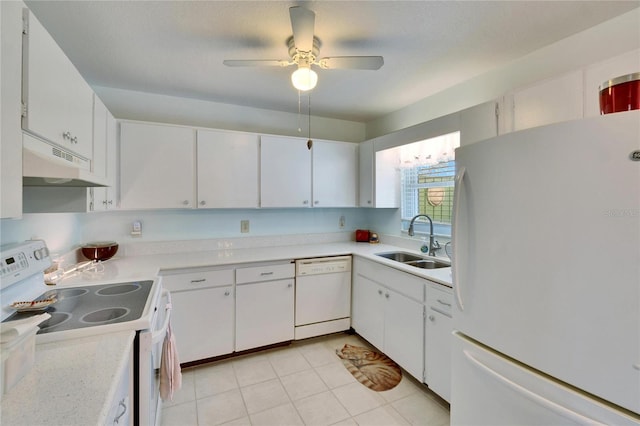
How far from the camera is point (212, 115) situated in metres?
2.86

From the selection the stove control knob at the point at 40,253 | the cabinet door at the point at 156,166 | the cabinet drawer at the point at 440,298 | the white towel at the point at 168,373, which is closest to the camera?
the stove control knob at the point at 40,253

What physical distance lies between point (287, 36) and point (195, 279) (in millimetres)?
1888

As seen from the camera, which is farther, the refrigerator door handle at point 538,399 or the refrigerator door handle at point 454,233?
the refrigerator door handle at point 454,233

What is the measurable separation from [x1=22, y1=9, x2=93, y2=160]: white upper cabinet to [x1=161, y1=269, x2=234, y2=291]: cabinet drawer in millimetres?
1059

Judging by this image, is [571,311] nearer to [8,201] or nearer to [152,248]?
[8,201]

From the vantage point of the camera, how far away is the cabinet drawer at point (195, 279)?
2174 millimetres

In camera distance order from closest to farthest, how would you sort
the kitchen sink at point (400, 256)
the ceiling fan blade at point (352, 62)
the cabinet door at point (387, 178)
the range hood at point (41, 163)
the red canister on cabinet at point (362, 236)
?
the range hood at point (41, 163)
the ceiling fan blade at point (352, 62)
the kitchen sink at point (400, 256)
the cabinet door at point (387, 178)
the red canister on cabinet at point (362, 236)

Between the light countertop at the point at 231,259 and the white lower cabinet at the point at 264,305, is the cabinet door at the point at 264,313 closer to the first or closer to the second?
the white lower cabinet at the point at 264,305

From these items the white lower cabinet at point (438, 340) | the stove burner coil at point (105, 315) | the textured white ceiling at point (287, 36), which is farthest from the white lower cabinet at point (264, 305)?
the textured white ceiling at point (287, 36)

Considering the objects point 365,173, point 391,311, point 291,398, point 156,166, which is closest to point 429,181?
point 365,173

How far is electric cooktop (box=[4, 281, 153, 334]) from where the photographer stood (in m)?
1.15

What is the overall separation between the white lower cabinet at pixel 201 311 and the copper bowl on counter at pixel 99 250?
22.0 inches

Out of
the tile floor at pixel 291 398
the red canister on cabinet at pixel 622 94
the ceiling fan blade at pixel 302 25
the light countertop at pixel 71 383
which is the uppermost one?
the ceiling fan blade at pixel 302 25

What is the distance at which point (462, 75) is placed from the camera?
2.24 m
